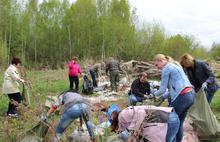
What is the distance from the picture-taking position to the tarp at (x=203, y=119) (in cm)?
598

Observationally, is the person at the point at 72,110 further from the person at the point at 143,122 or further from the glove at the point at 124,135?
the glove at the point at 124,135

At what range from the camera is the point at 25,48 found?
32781 mm

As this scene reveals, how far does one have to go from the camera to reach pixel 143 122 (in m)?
4.07

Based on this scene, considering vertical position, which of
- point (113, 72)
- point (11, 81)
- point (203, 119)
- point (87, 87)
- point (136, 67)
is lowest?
point (87, 87)

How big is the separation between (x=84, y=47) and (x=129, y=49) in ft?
14.7

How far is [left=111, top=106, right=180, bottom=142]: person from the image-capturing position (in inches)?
162

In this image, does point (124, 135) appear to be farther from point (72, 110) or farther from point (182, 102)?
point (72, 110)

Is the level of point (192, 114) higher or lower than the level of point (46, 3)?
lower

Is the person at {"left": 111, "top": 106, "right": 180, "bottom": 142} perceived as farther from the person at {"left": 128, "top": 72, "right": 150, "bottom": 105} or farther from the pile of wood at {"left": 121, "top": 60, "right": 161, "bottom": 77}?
the pile of wood at {"left": 121, "top": 60, "right": 161, "bottom": 77}

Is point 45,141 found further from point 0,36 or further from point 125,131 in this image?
point 0,36

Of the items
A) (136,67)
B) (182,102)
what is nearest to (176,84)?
(182,102)

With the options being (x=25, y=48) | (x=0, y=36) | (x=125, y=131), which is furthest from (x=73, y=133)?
(x=25, y=48)

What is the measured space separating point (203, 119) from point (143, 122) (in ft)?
7.47

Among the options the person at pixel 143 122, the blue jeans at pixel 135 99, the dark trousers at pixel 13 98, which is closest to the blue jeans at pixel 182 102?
the person at pixel 143 122
